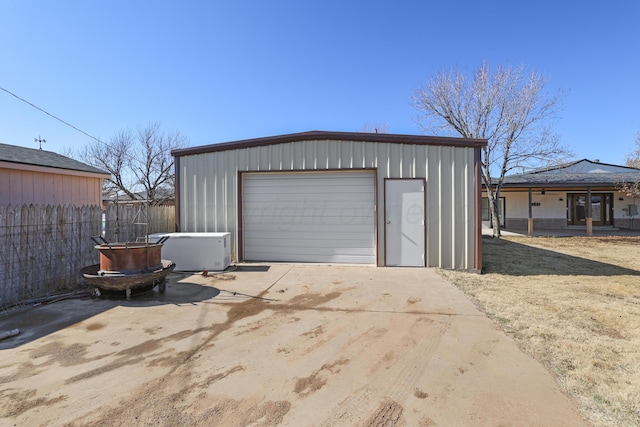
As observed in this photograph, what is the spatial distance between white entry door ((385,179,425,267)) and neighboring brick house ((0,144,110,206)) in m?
8.52

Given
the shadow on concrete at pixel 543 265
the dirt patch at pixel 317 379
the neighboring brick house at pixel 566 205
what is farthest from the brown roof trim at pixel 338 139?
the neighboring brick house at pixel 566 205

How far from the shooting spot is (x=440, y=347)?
11.0 feet

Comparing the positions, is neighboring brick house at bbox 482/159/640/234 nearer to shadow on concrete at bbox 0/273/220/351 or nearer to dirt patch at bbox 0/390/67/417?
shadow on concrete at bbox 0/273/220/351

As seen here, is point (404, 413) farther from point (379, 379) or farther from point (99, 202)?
point (99, 202)

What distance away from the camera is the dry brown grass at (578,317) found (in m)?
2.50

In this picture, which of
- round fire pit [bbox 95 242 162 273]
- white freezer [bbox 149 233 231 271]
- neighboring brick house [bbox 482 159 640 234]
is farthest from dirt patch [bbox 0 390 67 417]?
neighboring brick house [bbox 482 159 640 234]

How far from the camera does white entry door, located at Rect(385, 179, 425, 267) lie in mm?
7426

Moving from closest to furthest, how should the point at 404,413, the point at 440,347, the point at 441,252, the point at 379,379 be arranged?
the point at 404,413 < the point at 379,379 < the point at 440,347 < the point at 441,252

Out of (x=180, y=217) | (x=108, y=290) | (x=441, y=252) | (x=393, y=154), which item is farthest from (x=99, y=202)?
(x=441, y=252)

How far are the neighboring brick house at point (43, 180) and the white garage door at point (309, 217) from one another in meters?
4.87

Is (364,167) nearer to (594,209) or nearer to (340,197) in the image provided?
(340,197)

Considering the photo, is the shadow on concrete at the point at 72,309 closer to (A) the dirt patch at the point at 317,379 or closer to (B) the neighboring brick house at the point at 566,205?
(A) the dirt patch at the point at 317,379

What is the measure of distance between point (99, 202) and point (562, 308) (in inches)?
470

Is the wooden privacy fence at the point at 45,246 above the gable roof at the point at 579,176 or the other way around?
the other way around
